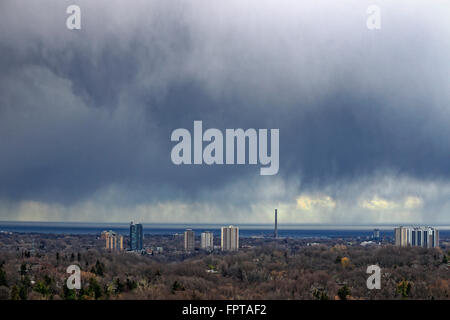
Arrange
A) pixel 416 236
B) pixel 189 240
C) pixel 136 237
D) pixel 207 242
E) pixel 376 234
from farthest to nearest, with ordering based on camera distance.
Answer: pixel 376 234, pixel 136 237, pixel 416 236, pixel 189 240, pixel 207 242

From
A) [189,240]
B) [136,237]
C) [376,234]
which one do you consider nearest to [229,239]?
[189,240]

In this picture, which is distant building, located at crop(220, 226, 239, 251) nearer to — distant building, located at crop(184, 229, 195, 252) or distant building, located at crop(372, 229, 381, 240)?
distant building, located at crop(184, 229, 195, 252)

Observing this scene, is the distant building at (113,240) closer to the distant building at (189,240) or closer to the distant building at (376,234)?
the distant building at (189,240)

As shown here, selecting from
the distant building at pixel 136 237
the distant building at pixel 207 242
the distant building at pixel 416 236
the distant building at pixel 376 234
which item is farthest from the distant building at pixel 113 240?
the distant building at pixel 416 236

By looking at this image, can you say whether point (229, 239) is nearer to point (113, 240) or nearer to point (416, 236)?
point (113, 240)

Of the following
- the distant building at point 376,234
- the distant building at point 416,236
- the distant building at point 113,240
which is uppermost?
the distant building at point 416,236

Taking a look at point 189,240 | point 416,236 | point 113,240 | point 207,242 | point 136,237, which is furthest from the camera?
point 113,240

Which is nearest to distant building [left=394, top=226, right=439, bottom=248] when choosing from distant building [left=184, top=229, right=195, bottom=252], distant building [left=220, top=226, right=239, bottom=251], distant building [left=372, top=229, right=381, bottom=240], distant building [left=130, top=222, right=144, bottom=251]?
distant building [left=372, top=229, right=381, bottom=240]
